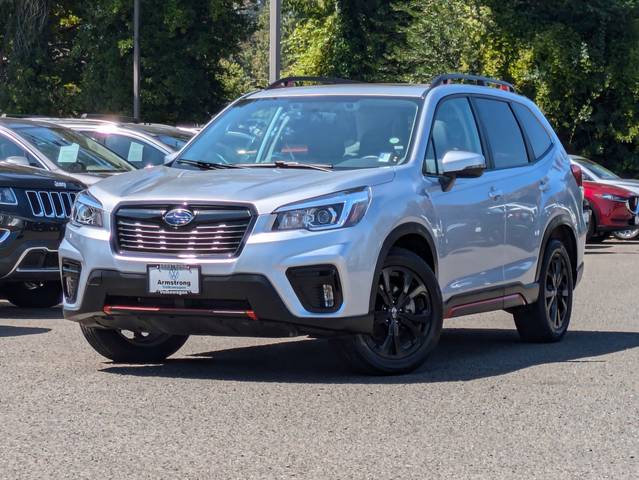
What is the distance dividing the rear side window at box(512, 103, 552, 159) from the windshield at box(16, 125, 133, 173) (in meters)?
5.00

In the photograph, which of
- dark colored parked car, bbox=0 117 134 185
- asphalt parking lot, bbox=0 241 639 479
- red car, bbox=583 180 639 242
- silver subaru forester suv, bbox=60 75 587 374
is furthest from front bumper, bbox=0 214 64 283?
red car, bbox=583 180 639 242

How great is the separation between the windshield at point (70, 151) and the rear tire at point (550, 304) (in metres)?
5.36

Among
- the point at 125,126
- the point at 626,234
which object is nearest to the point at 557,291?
the point at 125,126

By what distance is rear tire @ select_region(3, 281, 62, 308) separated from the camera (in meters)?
12.5

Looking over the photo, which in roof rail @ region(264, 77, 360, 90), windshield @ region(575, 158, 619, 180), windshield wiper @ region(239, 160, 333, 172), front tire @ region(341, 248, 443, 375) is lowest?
windshield @ region(575, 158, 619, 180)

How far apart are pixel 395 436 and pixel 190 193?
83.7 inches

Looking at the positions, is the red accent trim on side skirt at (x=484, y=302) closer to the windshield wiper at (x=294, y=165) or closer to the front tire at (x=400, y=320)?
the front tire at (x=400, y=320)

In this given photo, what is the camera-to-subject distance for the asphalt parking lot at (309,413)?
5.74 metres

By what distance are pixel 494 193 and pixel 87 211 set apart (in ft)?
9.03

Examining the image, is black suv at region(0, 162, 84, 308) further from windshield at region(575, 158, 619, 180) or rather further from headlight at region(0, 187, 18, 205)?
windshield at region(575, 158, 619, 180)

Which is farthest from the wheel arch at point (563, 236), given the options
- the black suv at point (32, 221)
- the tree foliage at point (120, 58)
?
the tree foliage at point (120, 58)

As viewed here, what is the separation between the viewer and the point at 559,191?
34.4 ft

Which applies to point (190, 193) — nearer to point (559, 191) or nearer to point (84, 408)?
point (84, 408)

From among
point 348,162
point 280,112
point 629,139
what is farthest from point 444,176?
point 629,139
